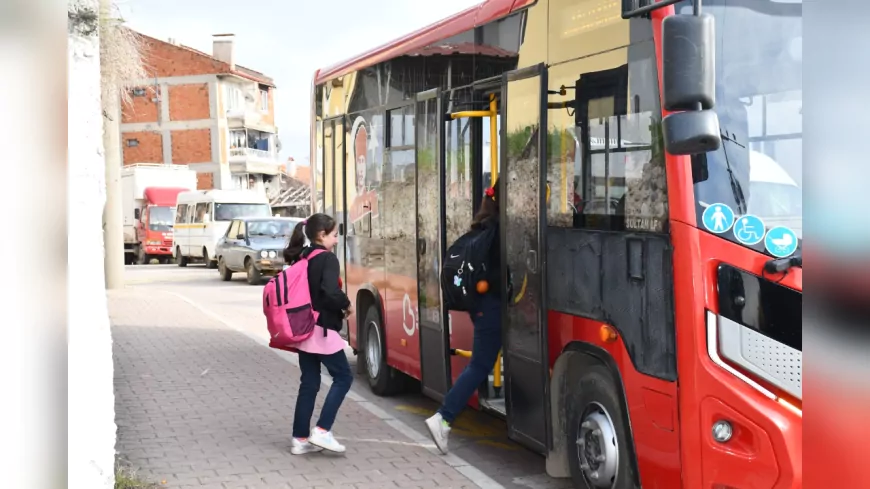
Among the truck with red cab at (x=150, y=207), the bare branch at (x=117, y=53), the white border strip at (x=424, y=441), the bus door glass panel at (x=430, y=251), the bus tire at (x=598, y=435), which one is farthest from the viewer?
the truck with red cab at (x=150, y=207)

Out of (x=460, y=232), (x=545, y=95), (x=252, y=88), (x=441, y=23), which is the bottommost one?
(x=460, y=232)

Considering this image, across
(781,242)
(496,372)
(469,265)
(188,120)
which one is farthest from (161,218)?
(781,242)

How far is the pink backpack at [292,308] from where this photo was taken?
22.3ft

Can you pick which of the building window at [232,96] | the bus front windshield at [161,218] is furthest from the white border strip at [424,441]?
the building window at [232,96]

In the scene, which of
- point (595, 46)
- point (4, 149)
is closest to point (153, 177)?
point (595, 46)

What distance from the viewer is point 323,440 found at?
277 inches

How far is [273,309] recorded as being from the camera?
22.4 feet

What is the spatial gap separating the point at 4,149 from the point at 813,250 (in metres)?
1.70

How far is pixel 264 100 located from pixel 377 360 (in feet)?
212

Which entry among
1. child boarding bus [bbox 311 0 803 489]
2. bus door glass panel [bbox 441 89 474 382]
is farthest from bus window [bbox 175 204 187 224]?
bus door glass panel [bbox 441 89 474 382]

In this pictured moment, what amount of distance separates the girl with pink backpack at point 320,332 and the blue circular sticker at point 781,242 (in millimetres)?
3281

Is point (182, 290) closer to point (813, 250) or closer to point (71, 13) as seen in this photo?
point (71, 13)

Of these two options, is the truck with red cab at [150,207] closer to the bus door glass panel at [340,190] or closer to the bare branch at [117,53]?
the bare branch at [117,53]

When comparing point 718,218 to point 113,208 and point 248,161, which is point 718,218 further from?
point 248,161
